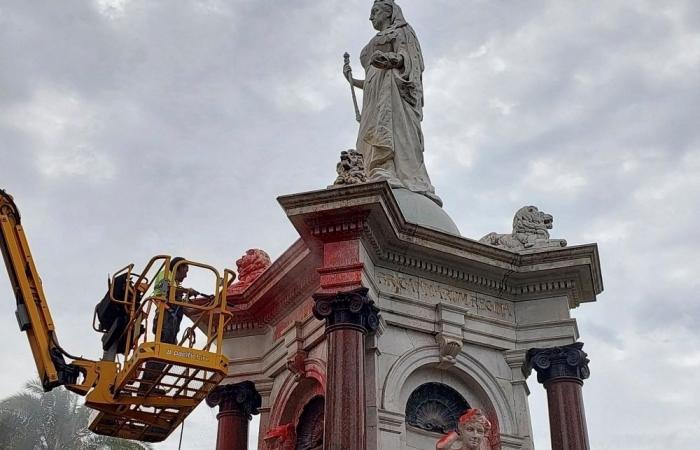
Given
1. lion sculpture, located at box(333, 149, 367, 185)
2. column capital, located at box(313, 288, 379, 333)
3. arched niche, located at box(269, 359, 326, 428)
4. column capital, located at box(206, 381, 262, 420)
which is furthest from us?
column capital, located at box(206, 381, 262, 420)

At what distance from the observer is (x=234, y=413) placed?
16.4 metres

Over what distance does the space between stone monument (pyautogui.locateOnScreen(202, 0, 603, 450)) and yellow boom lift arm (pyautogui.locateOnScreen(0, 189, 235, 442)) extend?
5.70 feet

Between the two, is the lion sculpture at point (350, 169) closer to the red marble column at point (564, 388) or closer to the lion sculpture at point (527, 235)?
the lion sculpture at point (527, 235)

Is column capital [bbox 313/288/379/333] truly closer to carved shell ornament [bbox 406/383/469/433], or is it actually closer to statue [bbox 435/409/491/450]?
carved shell ornament [bbox 406/383/469/433]

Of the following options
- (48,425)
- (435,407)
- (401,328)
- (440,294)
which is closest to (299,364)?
(401,328)

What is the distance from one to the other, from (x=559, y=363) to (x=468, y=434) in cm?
227

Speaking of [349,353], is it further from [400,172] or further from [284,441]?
[400,172]

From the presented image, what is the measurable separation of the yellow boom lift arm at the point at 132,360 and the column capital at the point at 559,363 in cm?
517

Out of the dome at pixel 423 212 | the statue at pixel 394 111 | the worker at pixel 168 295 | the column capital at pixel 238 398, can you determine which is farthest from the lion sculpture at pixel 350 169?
the column capital at pixel 238 398

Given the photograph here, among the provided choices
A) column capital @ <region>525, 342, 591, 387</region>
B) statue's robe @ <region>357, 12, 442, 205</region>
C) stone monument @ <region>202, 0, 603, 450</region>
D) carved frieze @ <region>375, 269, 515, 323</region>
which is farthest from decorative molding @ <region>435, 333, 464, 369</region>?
statue's robe @ <region>357, 12, 442, 205</region>

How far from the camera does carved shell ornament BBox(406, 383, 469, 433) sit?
14.2 metres

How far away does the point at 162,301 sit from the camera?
12.5 m

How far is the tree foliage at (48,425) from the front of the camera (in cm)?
3494

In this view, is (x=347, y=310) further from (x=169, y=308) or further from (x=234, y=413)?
(x=234, y=413)
